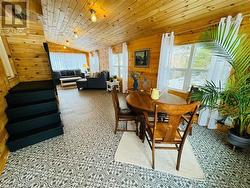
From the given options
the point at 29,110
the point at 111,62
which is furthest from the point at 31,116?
the point at 111,62

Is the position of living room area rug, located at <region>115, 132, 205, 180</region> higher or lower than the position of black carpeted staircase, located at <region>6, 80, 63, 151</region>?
lower

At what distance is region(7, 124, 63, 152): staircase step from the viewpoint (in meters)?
1.82

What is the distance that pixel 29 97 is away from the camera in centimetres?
211

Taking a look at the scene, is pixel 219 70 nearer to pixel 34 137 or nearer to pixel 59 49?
pixel 34 137

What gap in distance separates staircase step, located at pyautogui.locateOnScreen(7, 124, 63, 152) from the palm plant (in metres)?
2.51

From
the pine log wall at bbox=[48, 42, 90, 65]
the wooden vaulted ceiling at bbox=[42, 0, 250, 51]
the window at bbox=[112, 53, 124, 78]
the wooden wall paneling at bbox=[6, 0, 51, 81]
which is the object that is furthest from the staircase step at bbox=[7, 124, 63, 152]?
the pine log wall at bbox=[48, 42, 90, 65]

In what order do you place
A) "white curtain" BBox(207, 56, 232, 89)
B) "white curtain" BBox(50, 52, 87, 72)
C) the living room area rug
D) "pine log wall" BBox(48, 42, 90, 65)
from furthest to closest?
"white curtain" BBox(50, 52, 87, 72) < "pine log wall" BBox(48, 42, 90, 65) < "white curtain" BBox(207, 56, 232, 89) < the living room area rug

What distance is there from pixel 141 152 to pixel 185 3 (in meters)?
2.52

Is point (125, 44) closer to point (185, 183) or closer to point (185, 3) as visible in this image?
point (185, 3)

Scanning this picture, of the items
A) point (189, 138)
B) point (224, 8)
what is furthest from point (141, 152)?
point (224, 8)

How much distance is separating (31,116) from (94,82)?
151 inches

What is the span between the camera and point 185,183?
4.38 ft

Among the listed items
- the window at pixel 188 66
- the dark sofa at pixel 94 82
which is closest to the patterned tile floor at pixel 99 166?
the window at pixel 188 66

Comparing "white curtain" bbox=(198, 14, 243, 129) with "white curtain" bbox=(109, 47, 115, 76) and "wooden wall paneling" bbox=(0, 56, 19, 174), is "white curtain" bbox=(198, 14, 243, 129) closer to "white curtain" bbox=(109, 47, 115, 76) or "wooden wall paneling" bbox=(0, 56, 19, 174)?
"wooden wall paneling" bbox=(0, 56, 19, 174)
